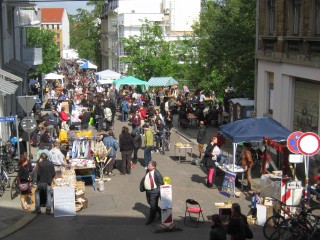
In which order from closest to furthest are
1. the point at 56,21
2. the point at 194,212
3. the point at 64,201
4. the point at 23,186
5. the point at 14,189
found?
the point at 194,212 → the point at 64,201 → the point at 23,186 → the point at 14,189 → the point at 56,21

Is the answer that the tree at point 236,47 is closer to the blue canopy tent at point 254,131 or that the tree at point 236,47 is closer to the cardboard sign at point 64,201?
the blue canopy tent at point 254,131

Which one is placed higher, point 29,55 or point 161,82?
point 29,55

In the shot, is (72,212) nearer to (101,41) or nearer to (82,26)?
(101,41)

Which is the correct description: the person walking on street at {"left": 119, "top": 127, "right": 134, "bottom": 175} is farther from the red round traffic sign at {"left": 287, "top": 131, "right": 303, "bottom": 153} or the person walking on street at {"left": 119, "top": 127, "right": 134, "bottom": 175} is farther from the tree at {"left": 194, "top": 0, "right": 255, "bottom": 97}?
the tree at {"left": 194, "top": 0, "right": 255, "bottom": 97}

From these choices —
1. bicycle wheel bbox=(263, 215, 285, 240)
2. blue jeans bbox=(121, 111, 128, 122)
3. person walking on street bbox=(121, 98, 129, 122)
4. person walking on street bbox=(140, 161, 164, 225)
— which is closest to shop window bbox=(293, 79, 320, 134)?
bicycle wheel bbox=(263, 215, 285, 240)

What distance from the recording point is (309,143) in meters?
12.1

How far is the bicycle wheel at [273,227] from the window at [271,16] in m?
10.9

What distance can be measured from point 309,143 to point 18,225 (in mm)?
7390

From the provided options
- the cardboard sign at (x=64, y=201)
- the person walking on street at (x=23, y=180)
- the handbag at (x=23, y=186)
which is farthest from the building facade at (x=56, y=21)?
the cardboard sign at (x=64, y=201)

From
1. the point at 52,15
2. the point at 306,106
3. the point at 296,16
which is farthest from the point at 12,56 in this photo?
the point at 52,15

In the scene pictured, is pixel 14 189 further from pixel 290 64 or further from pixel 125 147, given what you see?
pixel 290 64

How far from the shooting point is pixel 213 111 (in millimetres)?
29422

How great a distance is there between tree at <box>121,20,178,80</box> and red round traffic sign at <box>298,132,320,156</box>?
30604 mm


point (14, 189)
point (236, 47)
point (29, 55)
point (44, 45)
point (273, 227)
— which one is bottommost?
point (14, 189)
